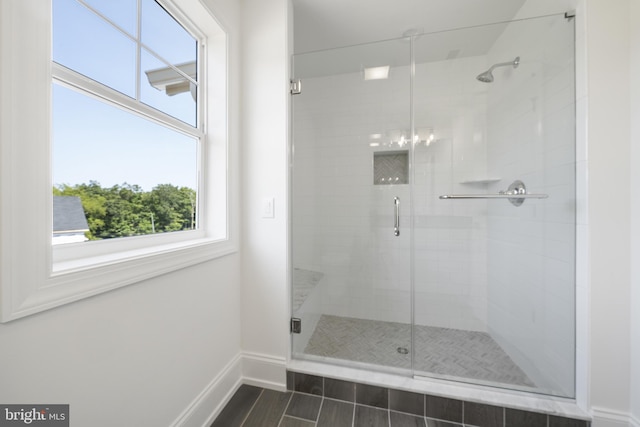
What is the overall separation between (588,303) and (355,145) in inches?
65.2

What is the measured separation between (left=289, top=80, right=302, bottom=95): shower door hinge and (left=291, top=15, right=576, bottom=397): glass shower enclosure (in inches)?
2.2

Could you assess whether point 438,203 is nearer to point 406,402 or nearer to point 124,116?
point 406,402

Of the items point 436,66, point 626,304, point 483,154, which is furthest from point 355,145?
point 626,304

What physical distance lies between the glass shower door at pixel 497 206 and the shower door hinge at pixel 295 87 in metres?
0.89

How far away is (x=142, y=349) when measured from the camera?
0.90 meters

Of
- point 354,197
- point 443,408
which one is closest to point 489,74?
point 354,197

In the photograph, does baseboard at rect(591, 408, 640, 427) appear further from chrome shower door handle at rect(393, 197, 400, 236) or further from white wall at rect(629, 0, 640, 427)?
chrome shower door handle at rect(393, 197, 400, 236)

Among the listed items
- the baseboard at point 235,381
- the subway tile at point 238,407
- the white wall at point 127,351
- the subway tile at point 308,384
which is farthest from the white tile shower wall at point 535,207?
the white wall at point 127,351

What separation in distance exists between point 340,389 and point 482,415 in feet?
2.41

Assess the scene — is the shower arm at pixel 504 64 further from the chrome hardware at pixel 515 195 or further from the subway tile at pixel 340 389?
the subway tile at pixel 340 389

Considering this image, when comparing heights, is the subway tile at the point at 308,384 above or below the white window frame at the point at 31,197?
below

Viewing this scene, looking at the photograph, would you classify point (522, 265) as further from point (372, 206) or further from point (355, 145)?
point (355, 145)

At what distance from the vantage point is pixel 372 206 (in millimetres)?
1951

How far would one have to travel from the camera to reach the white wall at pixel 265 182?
1.48m
